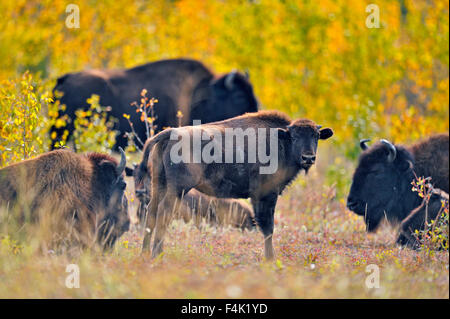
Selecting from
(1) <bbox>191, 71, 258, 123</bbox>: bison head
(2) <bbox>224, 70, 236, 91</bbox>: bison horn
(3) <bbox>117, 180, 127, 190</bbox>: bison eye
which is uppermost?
(2) <bbox>224, 70, 236, 91</bbox>: bison horn

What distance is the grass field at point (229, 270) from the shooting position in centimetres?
558

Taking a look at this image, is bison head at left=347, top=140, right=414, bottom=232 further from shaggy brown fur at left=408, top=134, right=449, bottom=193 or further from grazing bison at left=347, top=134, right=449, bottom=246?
shaggy brown fur at left=408, top=134, right=449, bottom=193

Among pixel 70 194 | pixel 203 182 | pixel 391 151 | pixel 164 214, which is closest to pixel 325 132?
pixel 203 182

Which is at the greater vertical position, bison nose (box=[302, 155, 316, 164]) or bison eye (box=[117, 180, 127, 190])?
bison nose (box=[302, 155, 316, 164])

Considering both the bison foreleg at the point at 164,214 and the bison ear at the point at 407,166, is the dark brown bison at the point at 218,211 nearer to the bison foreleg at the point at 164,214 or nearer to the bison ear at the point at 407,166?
the bison ear at the point at 407,166

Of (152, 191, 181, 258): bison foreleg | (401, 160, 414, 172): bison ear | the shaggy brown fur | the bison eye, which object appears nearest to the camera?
(152, 191, 181, 258): bison foreleg

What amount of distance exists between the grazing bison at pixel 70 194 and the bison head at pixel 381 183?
11.4 ft

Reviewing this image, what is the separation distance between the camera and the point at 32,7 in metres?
17.2

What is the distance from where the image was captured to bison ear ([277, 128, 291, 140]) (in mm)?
7430

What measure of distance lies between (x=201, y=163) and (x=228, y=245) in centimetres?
152

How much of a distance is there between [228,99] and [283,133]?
229 inches

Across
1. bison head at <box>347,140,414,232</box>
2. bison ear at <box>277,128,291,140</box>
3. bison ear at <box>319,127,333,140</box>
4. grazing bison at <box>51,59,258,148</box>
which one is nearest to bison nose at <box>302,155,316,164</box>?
bison ear at <box>277,128,291,140</box>

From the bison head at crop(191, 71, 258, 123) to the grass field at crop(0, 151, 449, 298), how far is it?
182 inches
